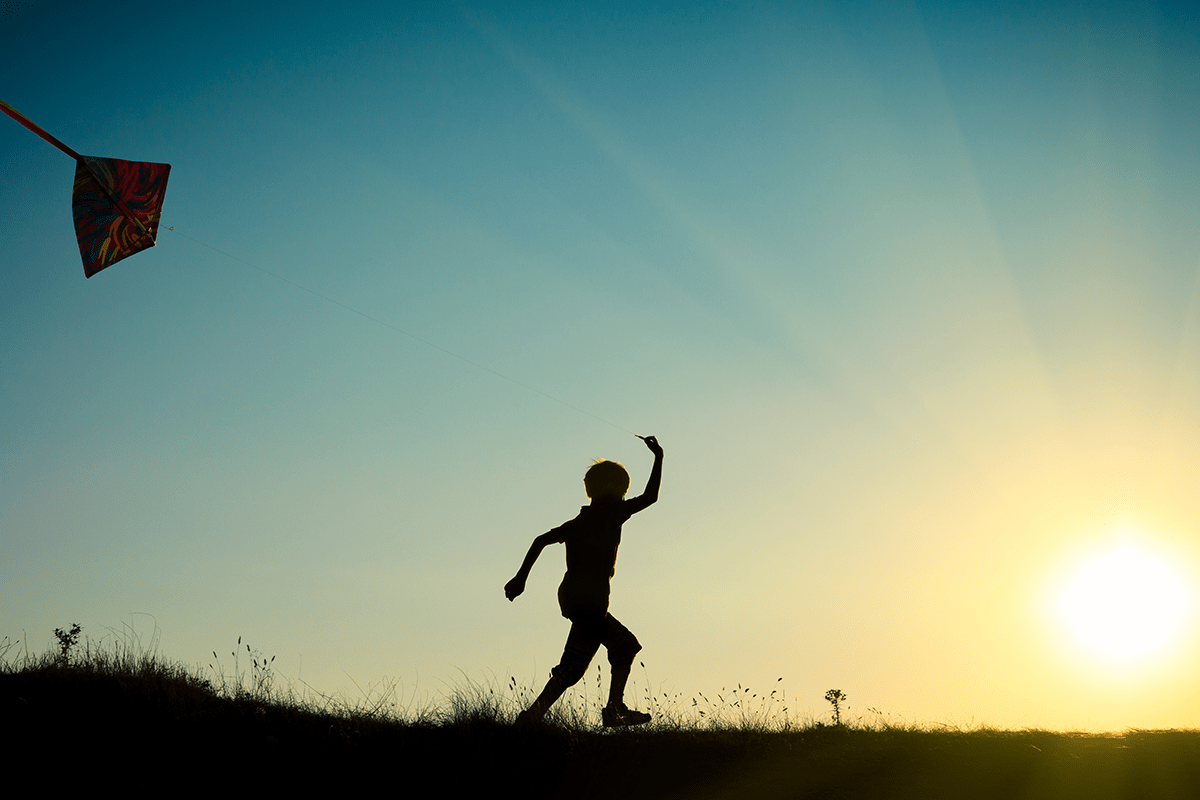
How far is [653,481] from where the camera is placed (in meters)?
6.03

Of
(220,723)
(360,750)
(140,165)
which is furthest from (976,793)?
(140,165)

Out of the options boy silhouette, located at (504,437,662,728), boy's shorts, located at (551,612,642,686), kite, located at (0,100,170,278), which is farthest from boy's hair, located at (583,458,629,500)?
kite, located at (0,100,170,278)

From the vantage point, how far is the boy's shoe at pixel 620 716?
5676 millimetres

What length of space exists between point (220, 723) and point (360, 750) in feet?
3.52

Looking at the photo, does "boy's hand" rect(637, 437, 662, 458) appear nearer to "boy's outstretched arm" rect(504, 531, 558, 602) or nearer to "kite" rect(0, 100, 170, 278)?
"boy's outstretched arm" rect(504, 531, 558, 602)

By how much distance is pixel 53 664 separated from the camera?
6.54 metres

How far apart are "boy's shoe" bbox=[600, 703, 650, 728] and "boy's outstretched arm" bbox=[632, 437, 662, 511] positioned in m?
1.41

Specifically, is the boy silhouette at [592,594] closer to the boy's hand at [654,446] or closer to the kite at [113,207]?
the boy's hand at [654,446]

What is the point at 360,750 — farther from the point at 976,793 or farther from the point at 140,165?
the point at 140,165

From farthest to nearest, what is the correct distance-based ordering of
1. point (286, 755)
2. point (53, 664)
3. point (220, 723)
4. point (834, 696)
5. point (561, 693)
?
1. point (834, 696)
2. point (53, 664)
3. point (561, 693)
4. point (220, 723)
5. point (286, 755)

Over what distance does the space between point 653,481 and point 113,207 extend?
6.28 metres

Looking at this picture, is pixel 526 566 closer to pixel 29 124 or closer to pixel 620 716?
pixel 620 716

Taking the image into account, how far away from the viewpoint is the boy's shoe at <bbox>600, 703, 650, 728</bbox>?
5.68m

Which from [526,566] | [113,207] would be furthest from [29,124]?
[526,566]
